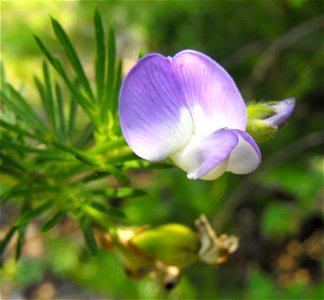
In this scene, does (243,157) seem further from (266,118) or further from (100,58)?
(100,58)

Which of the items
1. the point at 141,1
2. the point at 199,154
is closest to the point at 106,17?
the point at 141,1

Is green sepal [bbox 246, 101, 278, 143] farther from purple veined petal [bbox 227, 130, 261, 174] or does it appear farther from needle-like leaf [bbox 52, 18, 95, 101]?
needle-like leaf [bbox 52, 18, 95, 101]

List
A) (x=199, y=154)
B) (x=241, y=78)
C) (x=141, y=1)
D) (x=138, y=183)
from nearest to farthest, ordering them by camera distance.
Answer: (x=199, y=154), (x=141, y=1), (x=241, y=78), (x=138, y=183)

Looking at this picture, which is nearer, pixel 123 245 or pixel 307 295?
pixel 123 245

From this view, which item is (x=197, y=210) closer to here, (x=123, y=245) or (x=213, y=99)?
(x=123, y=245)

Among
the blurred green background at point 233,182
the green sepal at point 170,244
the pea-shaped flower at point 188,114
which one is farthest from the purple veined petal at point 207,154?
the blurred green background at point 233,182

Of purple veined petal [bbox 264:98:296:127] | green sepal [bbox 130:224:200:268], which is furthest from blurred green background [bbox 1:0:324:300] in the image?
purple veined petal [bbox 264:98:296:127]

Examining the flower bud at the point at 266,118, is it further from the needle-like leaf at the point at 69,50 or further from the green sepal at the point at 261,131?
the needle-like leaf at the point at 69,50

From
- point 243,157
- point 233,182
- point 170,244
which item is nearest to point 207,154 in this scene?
point 243,157
